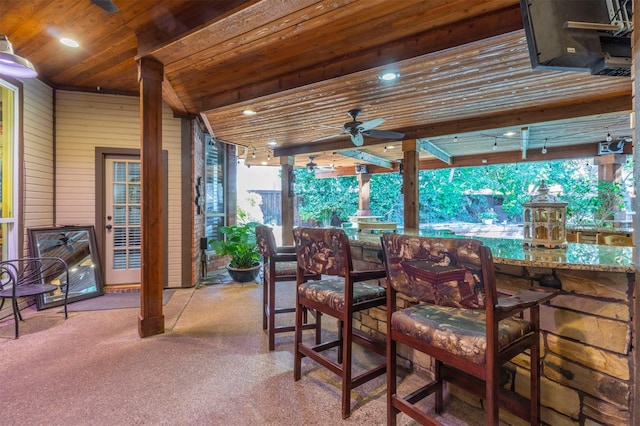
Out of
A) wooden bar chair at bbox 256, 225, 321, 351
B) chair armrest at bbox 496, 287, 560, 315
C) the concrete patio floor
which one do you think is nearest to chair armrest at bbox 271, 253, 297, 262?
wooden bar chair at bbox 256, 225, 321, 351

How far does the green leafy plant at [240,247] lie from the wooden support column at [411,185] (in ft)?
8.49

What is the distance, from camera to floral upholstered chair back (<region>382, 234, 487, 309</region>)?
110cm

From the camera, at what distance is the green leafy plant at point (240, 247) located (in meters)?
4.86

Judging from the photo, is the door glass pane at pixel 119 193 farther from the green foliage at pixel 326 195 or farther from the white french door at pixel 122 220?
the green foliage at pixel 326 195

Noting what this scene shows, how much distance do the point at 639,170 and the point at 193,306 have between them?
3974 mm

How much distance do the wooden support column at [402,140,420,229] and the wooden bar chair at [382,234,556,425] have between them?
3.60 m

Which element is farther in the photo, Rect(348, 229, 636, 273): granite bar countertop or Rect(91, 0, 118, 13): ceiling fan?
Rect(91, 0, 118, 13): ceiling fan

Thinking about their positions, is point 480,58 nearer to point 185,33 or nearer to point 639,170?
point 639,170

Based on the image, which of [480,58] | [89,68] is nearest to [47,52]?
[89,68]

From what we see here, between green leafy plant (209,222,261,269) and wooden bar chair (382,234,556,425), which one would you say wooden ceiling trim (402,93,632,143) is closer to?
green leafy plant (209,222,261,269)

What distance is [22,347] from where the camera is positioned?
2555 millimetres

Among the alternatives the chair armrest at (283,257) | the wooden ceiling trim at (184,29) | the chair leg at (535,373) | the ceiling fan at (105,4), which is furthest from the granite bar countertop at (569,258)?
the ceiling fan at (105,4)

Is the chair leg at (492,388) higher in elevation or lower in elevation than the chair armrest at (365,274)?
lower

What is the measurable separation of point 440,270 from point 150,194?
2621mm
